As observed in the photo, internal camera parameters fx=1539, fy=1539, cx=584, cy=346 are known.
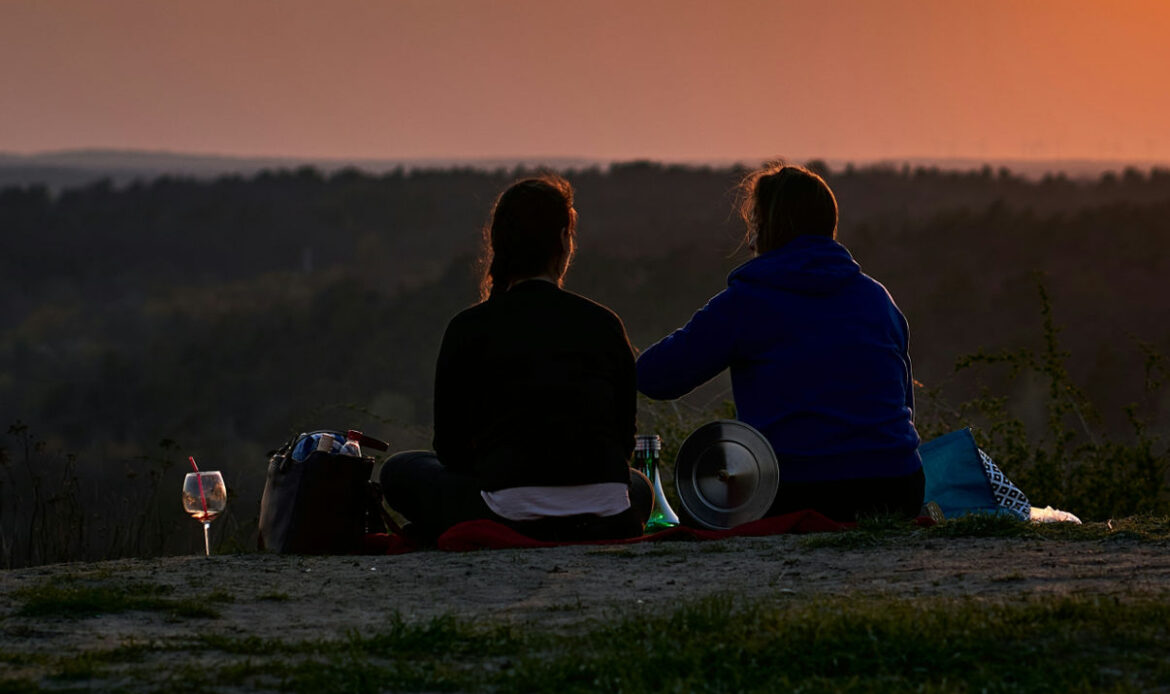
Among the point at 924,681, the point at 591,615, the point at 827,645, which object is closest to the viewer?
the point at 924,681

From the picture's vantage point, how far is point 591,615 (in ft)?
15.1

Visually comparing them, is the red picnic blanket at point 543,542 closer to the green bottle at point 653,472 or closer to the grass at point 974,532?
the grass at point 974,532

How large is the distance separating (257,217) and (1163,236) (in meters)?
33.8

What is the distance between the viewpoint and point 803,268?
6.09 metres

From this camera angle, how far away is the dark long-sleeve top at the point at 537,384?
577 centimetres

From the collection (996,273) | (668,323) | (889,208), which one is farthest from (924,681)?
(889,208)

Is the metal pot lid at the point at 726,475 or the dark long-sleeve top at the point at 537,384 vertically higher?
the dark long-sleeve top at the point at 537,384

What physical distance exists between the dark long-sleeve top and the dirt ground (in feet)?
1.14

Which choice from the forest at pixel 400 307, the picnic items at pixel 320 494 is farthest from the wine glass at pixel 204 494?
the forest at pixel 400 307

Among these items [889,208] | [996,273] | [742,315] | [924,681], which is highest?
[889,208]

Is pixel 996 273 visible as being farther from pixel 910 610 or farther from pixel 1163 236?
pixel 910 610

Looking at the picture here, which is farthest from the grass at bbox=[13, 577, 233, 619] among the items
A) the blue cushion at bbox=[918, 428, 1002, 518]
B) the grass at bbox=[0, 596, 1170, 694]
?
the blue cushion at bbox=[918, 428, 1002, 518]

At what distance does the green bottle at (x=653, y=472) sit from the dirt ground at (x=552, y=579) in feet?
2.90

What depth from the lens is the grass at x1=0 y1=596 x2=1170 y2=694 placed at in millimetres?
3682
